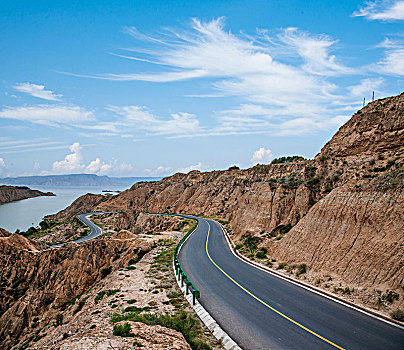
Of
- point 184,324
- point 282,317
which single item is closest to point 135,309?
point 184,324

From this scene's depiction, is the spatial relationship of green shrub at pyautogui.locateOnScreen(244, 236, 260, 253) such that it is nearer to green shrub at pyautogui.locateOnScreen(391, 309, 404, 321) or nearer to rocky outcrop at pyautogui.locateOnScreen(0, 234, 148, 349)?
rocky outcrop at pyautogui.locateOnScreen(0, 234, 148, 349)

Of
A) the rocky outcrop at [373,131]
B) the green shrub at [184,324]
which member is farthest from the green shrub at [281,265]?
the rocky outcrop at [373,131]

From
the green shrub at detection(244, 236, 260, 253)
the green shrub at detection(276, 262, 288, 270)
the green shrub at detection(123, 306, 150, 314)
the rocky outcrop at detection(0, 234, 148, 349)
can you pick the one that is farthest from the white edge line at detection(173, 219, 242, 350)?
the rocky outcrop at detection(0, 234, 148, 349)

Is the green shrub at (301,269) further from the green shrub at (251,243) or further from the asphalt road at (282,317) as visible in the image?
the green shrub at (251,243)

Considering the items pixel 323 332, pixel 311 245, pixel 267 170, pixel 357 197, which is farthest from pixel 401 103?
pixel 267 170

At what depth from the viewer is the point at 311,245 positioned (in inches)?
615

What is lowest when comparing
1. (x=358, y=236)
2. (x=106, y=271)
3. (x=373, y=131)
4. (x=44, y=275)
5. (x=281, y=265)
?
(x=44, y=275)

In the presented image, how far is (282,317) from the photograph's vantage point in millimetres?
9367

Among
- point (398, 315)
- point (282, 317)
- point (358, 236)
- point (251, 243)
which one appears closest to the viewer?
point (398, 315)

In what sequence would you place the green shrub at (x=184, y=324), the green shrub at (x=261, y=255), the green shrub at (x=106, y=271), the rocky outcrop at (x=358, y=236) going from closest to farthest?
Result: 1. the green shrub at (x=184, y=324)
2. the rocky outcrop at (x=358, y=236)
3. the green shrub at (x=261, y=255)
4. the green shrub at (x=106, y=271)

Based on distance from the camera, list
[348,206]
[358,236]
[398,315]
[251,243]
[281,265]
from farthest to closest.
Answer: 1. [251,243]
2. [281,265]
3. [348,206]
4. [358,236]
5. [398,315]

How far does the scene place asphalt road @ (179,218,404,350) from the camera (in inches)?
304

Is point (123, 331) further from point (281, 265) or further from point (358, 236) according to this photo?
point (358, 236)

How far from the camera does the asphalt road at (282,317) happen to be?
25.3 ft
